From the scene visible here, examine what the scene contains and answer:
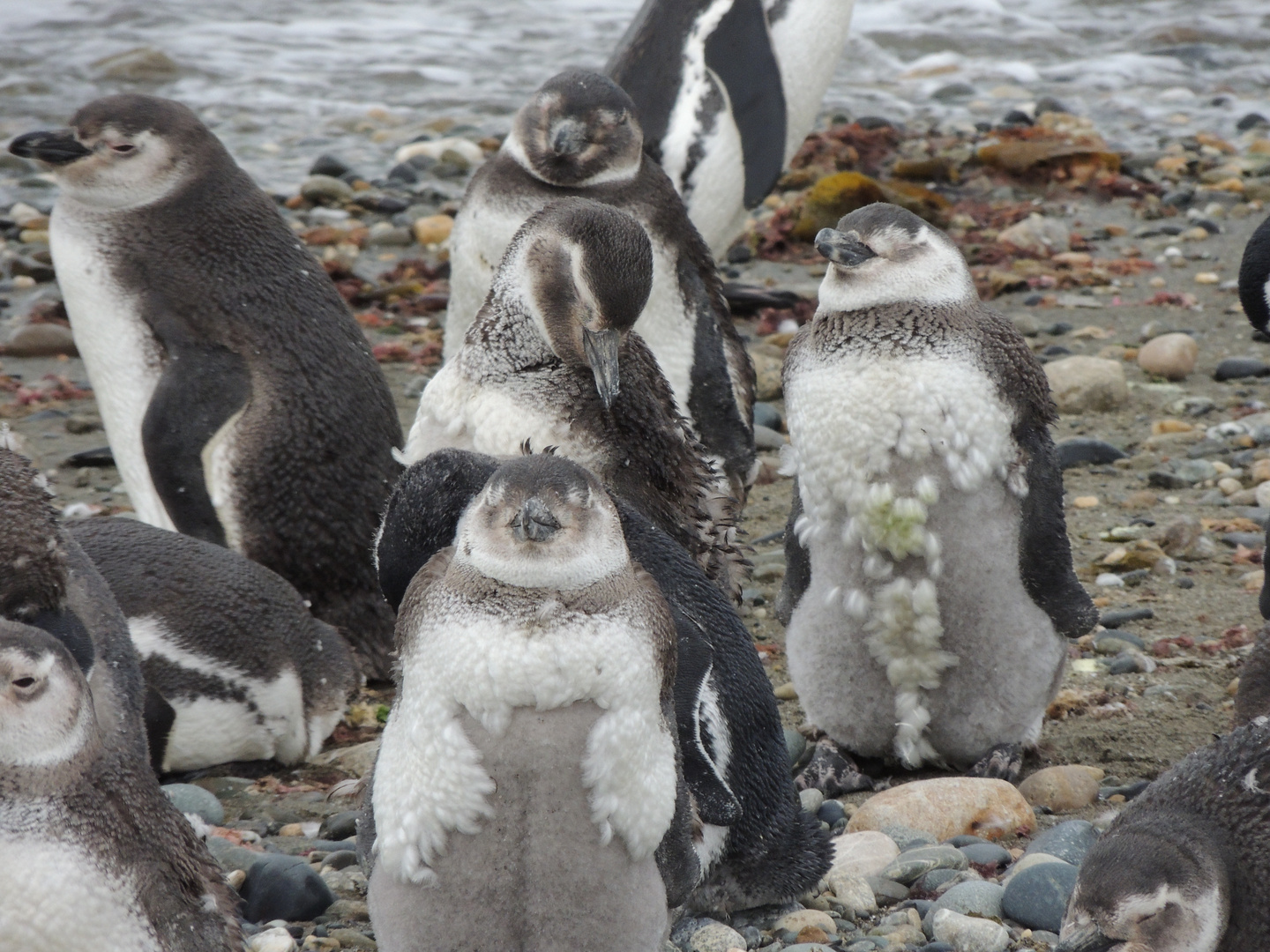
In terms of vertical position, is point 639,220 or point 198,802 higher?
point 639,220

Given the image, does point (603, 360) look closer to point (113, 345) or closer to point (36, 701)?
point (36, 701)

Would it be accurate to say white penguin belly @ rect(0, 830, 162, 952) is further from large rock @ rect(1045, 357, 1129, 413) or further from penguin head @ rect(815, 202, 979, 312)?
large rock @ rect(1045, 357, 1129, 413)

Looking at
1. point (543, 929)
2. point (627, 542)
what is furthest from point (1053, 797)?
point (543, 929)

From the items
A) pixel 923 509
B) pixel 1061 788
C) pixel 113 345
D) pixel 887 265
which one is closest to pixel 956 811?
pixel 1061 788

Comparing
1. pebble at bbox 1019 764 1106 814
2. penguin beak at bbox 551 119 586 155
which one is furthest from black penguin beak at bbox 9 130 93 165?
pebble at bbox 1019 764 1106 814

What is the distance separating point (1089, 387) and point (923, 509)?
3.01m

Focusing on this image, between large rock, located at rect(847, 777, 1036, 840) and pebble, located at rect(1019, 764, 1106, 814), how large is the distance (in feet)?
0.40

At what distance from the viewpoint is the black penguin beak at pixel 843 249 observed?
12.3 ft

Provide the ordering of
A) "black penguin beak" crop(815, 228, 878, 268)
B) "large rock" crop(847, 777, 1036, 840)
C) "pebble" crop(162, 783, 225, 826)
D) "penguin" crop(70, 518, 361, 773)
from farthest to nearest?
1. "penguin" crop(70, 518, 361, 773)
2. "pebble" crop(162, 783, 225, 826)
3. "black penguin beak" crop(815, 228, 878, 268)
4. "large rock" crop(847, 777, 1036, 840)

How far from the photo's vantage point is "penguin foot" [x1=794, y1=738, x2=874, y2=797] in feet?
13.2

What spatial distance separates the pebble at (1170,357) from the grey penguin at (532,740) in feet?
15.5

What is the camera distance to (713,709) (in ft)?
10.1

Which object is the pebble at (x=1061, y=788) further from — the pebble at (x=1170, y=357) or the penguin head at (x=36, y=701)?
the pebble at (x=1170, y=357)

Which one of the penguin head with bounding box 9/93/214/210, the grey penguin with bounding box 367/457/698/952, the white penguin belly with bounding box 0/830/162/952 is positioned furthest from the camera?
the penguin head with bounding box 9/93/214/210
